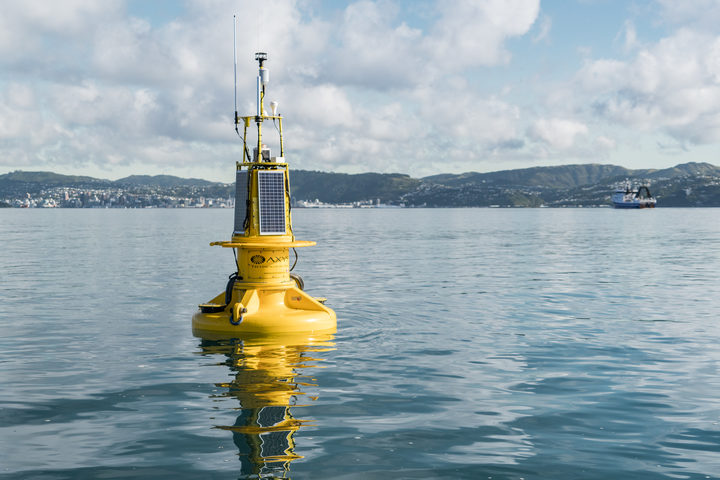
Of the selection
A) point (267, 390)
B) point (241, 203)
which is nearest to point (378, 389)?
point (267, 390)

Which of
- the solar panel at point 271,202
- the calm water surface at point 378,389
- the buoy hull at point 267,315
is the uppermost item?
the solar panel at point 271,202

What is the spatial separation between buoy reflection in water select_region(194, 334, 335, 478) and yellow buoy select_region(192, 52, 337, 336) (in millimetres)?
453

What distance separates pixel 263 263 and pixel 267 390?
6.28m

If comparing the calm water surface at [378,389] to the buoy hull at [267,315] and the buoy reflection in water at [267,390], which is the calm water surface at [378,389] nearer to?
the buoy reflection in water at [267,390]

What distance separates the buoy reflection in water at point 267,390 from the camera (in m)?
9.17

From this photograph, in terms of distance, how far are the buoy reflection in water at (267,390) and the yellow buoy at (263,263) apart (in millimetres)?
453

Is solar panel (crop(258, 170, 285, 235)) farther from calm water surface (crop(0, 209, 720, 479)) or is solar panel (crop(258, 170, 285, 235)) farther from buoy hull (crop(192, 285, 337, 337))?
calm water surface (crop(0, 209, 720, 479))

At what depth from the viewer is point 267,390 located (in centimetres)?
1273

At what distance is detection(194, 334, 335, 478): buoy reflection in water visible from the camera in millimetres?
9172

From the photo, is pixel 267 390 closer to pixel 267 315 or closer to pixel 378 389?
pixel 378 389

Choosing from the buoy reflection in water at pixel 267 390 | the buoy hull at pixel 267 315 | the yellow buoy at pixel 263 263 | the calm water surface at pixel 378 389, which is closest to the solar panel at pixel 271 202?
the yellow buoy at pixel 263 263

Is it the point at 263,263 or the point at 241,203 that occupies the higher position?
the point at 241,203

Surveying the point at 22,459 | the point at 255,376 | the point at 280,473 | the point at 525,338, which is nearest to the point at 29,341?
the point at 255,376

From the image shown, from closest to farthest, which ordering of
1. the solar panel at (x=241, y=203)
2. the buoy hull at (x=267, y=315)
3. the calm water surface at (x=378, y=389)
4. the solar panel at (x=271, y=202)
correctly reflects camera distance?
the calm water surface at (x=378, y=389) < the buoy hull at (x=267, y=315) < the solar panel at (x=271, y=202) < the solar panel at (x=241, y=203)
